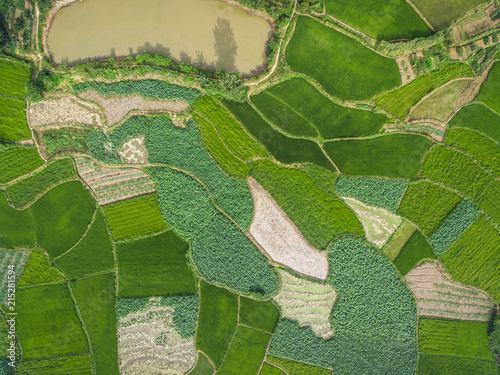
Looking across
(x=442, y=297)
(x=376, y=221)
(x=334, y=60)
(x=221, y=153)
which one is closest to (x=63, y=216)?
(x=221, y=153)

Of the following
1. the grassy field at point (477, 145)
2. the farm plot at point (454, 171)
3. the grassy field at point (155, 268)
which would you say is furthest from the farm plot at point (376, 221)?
the grassy field at point (155, 268)

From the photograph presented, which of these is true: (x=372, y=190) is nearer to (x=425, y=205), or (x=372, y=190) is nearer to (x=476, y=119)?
(x=425, y=205)

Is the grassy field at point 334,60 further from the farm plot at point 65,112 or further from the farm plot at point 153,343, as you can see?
the farm plot at point 153,343

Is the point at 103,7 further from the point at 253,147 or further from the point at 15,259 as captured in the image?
the point at 15,259

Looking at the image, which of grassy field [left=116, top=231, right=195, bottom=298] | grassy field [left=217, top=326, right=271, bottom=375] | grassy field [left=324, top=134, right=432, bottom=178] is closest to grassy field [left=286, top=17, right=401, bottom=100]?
grassy field [left=324, top=134, right=432, bottom=178]

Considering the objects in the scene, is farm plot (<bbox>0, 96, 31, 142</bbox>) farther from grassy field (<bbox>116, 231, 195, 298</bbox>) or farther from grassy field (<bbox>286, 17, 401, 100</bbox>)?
grassy field (<bbox>286, 17, 401, 100</bbox>)

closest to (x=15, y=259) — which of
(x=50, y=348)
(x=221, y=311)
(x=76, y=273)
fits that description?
(x=76, y=273)
